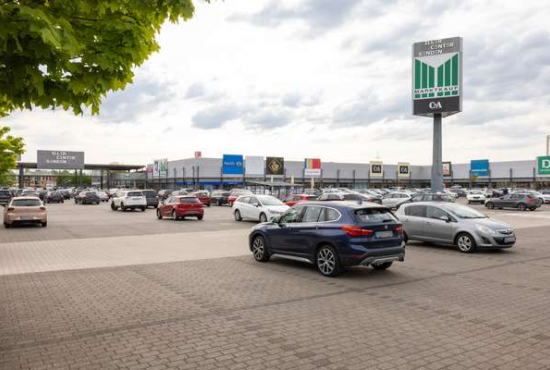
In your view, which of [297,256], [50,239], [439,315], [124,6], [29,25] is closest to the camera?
[29,25]

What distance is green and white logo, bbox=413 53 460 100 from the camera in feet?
118

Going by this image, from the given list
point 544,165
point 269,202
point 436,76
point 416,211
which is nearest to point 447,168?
point 544,165

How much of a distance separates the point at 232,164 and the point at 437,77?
3707 centimetres

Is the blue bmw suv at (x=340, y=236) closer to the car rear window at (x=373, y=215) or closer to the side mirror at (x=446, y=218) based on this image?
the car rear window at (x=373, y=215)

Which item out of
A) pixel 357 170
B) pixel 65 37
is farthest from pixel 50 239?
pixel 357 170

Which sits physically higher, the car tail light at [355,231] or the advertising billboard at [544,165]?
the advertising billboard at [544,165]

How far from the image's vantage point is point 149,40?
649cm

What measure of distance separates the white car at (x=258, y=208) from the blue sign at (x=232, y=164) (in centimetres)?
4067

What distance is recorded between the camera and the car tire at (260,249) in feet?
39.4

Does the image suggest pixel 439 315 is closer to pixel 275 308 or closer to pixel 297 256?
pixel 275 308

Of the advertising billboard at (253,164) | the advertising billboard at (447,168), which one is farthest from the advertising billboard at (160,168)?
the advertising billboard at (447,168)

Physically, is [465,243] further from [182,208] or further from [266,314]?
[182,208]

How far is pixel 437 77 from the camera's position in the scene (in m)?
→ 36.6

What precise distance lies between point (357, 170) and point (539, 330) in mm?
95033
